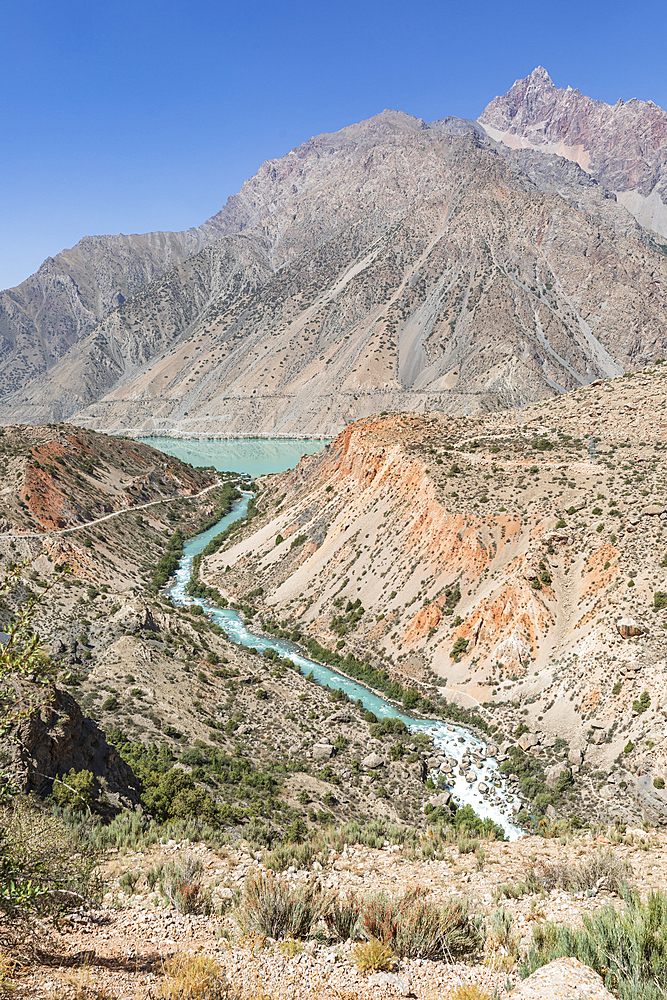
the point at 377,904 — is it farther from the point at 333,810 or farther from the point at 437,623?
the point at 437,623

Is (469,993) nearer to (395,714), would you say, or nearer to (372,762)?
(372,762)

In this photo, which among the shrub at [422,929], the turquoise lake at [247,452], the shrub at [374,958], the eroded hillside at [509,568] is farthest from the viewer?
the turquoise lake at [247,452]

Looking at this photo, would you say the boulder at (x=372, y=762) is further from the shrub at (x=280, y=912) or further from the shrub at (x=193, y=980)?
the shrub at (x=193, y=980)

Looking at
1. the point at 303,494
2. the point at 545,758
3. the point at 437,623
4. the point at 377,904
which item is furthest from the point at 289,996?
the point at 303,494

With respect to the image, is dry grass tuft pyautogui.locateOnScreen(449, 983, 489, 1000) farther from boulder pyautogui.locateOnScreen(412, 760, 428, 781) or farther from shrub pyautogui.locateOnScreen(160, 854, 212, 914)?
boulder pyautogui.locateOnScreen(412, 760, 428, 781)

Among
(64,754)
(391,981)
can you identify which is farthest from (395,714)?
(391,981)

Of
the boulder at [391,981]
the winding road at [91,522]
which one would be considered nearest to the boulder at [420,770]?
the boulder at [391,981]
